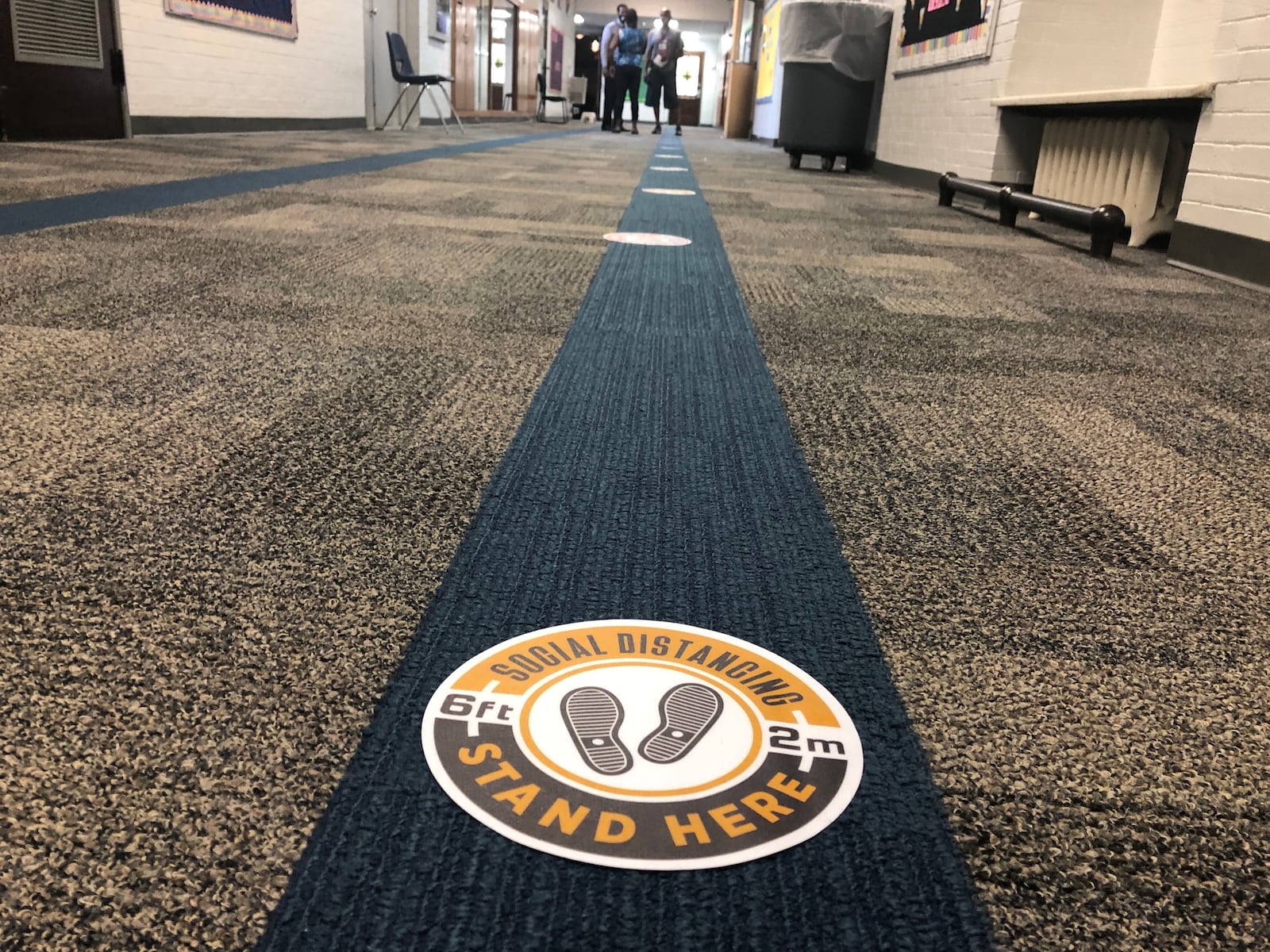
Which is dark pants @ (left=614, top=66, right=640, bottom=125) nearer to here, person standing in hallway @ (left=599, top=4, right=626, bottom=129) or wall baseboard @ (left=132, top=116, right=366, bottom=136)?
person standing in hallway @ (left=599, top=4, right=626, bottom=129)

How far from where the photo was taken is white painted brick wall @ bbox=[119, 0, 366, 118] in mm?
5590

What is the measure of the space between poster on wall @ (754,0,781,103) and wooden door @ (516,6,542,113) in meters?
4.36

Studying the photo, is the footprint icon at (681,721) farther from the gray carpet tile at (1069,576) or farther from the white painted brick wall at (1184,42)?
the white painted brick wall at (1184,42)

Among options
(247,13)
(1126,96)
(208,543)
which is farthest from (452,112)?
(208,543)

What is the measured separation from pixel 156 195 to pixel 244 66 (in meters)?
4.48

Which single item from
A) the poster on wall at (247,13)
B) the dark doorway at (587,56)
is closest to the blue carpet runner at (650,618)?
the poster on wall at (247,13)

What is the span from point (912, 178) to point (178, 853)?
18.5 ft

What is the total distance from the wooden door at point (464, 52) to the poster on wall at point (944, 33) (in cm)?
699

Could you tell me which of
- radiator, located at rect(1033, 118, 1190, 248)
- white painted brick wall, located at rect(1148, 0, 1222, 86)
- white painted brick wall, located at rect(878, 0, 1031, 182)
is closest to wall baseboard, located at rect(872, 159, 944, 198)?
white painted brick wall, located at rect(878, 0, 1031, 182)

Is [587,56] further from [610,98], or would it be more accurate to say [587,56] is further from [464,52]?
[464,52]

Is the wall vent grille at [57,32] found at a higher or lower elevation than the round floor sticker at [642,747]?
higher

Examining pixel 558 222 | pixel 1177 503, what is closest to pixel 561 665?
pixel 1177 503

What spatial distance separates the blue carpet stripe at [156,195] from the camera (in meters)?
2.42

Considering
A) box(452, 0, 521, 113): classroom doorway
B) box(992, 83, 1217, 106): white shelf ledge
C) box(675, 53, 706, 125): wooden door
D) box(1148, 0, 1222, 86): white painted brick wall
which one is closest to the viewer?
box(992, 83, 1217, 106): white shelf ledge
